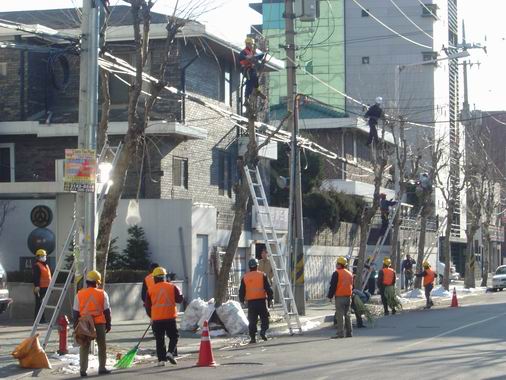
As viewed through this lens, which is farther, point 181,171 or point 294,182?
point 181,171

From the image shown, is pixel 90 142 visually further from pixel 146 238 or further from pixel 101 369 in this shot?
pixel 146 238

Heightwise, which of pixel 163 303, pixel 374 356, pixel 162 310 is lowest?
pixel 374 356

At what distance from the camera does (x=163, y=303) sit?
15891 mm

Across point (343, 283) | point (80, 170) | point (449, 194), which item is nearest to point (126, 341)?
point (80, 170)

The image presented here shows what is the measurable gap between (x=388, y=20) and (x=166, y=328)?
55537mm

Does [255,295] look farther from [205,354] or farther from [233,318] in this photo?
[205,354]

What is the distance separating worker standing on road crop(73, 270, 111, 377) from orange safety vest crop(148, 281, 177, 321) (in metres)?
1.17

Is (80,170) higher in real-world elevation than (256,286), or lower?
higher

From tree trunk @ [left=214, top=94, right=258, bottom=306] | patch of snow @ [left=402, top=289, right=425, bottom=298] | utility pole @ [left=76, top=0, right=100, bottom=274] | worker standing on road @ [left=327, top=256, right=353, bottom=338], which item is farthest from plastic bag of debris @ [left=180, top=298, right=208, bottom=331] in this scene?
patch of snow @ [left=402, top=289, right=425, bottom=298]

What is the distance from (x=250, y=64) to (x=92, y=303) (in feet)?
31.7

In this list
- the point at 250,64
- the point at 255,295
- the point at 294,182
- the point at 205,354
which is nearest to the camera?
the point at 205,354

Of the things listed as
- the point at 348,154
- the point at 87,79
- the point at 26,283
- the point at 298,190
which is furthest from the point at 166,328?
the point at 348,154

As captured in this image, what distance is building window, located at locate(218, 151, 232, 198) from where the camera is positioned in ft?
108

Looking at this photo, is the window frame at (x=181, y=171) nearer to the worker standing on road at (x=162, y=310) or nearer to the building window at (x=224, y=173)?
the building window at (x=224, y=173)
